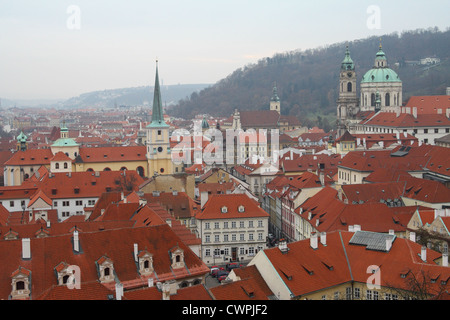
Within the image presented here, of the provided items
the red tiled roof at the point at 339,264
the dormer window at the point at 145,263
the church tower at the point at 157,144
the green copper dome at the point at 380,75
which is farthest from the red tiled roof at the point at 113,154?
the green copper dome at the point at 380,75

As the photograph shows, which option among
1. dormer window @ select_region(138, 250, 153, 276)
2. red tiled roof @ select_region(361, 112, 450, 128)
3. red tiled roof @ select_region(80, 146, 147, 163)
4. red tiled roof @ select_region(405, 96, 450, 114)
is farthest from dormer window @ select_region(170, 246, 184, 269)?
red tiled roof @ select_region(405, 96, 450, 114)

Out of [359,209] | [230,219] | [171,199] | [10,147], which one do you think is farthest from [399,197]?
[10,147]

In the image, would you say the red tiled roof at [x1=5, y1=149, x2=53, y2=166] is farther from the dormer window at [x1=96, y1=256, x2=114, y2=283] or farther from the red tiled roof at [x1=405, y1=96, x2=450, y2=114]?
the red tiled roof at [x1=405, y1=96, x2=450, y2=114]

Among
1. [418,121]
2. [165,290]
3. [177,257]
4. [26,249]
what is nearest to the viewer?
[165,290]

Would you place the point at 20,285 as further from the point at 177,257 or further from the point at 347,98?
the point at 347,98

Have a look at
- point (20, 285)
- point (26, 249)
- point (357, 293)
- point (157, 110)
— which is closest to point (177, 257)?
point (26, 249)

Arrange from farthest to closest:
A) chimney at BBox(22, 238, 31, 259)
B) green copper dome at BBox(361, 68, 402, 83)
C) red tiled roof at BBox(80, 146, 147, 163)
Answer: green copper dome at BBox(361, 68, 402, 83)
red tiled roof at BBox(80, 146, 147, 163)
chimney at BBox(22, 238, 31, 259)

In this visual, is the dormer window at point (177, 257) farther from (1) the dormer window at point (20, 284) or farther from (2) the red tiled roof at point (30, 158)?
(2) the red tiled roof at point (30, 158)

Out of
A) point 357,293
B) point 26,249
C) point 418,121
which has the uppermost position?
point 418,121
